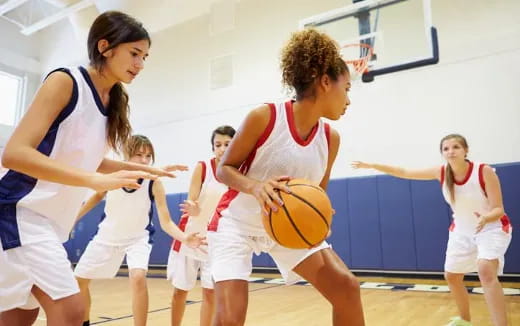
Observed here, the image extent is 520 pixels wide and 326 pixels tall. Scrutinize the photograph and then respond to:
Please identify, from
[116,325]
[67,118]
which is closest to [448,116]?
[116,325]

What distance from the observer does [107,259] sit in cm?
291

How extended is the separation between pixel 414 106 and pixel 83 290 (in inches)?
202

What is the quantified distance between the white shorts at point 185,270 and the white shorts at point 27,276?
1.48 meters

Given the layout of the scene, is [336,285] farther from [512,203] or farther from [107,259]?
[512,203]

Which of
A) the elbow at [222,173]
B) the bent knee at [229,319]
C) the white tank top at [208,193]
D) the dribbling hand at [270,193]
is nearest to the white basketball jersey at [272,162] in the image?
the elbow at [222,173]

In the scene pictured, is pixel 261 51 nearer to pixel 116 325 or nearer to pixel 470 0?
pixel 470 0

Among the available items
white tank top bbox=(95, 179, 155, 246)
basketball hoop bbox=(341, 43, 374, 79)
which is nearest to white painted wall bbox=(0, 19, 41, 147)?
white tank top bbox=(95, 179, 155, 246)

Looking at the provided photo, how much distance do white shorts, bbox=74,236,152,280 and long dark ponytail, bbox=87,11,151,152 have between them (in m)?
1.44

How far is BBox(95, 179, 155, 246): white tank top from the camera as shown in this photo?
9.91 feet

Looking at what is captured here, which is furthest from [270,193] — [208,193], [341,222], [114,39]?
[341,222]

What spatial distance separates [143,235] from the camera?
10.2ft

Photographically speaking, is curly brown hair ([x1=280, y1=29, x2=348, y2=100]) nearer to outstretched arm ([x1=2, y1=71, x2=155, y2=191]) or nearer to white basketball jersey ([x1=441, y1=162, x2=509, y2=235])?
outstretched arm ([x1=2, y1=71, x2=155, y2=191])

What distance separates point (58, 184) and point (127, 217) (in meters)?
1.69

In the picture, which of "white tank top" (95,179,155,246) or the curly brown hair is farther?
"white tank top" (95,179,155,246)
